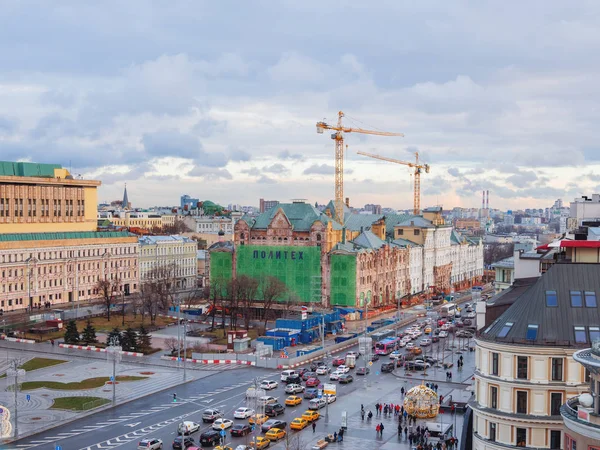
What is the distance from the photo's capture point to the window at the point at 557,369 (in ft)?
146

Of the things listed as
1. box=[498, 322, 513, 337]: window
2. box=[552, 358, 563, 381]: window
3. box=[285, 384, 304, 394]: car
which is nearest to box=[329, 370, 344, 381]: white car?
box=[285, 384, 304, 394]: car

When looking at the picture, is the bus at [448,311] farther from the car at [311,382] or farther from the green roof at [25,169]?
the green roof at [25,169]

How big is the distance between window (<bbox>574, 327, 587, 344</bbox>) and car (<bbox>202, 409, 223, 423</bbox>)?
35.4 metres

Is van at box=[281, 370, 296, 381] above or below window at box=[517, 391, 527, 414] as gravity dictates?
below

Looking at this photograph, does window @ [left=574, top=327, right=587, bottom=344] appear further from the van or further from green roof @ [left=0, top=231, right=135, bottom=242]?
green roof @ [left=0, top=231, right=135, bottom=242]

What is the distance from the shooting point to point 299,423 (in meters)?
67.6

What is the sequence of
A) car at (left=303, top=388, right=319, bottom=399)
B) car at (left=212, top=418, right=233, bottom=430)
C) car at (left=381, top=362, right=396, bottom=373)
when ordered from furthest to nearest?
car at (left=381, top=362, right=396, bottom=373) → car at (left=303, top=388, right=319, bottom=399) → car at (left=212, top=418, right=233, bottom=430)

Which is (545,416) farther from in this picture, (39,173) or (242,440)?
(39,173)

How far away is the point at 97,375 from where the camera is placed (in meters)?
88.7

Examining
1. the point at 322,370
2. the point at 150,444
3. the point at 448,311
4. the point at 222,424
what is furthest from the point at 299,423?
the point at 448,311

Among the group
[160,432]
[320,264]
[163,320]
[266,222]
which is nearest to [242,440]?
[160,432]

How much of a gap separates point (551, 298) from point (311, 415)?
96.8 ft

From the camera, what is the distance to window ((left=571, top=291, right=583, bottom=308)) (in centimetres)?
4675

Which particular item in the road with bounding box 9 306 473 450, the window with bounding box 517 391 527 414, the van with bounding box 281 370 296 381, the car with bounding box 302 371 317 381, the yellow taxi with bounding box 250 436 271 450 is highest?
the window with bounding box 517 391 527 414
